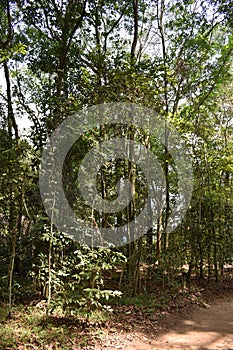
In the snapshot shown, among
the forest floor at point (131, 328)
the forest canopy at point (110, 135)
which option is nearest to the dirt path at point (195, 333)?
the forest floor at point (131, 328)

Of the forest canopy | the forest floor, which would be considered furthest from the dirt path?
the forest canopy

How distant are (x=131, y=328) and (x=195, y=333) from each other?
964 mm

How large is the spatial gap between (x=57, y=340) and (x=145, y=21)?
7990 mm

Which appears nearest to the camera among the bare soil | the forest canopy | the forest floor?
the forest floor

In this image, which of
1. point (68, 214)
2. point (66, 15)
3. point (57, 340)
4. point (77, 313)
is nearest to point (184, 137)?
point (68, 214)

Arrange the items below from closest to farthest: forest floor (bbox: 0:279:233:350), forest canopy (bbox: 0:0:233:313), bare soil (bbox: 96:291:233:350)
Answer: forest floor (bbox: 0:279:233:350)
bare soil (bbox: 96:291:233:350)
forest canopy (bbox: 0:0:233:313)

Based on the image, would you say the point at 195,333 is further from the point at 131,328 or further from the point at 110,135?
the point at 110,135

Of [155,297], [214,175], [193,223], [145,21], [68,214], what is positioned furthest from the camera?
[145,21]

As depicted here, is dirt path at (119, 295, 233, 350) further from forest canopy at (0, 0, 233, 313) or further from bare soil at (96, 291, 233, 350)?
forest canopy at (0, 0, 233, 313)

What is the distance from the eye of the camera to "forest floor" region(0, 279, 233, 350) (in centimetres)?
412

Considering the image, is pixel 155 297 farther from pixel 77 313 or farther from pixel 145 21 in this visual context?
pixel 145 21

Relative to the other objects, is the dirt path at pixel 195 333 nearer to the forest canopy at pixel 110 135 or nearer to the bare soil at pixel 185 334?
the bare soil at pixel 185 334

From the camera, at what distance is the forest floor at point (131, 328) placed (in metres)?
4.12

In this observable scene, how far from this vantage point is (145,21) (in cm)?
877
